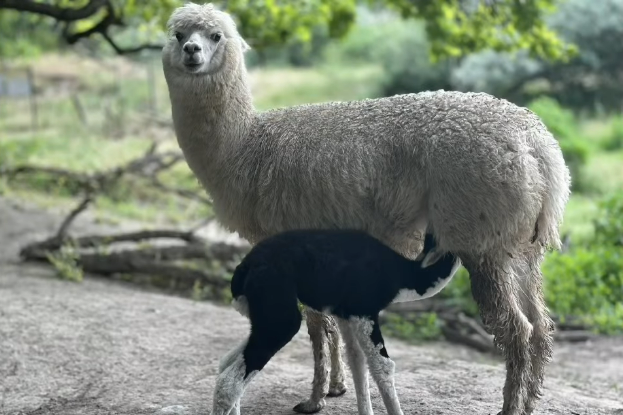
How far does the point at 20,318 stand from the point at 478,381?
3.85 meters

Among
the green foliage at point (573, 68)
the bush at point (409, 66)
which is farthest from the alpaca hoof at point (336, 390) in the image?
the bush at point (409, 66)

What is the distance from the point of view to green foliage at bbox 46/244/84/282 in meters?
8.79

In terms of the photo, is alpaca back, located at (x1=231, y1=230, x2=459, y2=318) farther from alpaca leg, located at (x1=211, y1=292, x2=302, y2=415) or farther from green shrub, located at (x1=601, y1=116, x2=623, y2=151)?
green shrub, located at (x1=601, y1=116, x2=623, y2=151)

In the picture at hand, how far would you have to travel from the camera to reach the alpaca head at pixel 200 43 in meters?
4.54

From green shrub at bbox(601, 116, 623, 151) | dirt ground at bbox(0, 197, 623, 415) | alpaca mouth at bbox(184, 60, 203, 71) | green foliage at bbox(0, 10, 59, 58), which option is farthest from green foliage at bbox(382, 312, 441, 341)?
green shrub at bbox(601, 116, 623, 151)

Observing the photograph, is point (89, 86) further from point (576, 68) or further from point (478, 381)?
point (478, 381)

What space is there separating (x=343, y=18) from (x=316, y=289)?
7202 millimetres

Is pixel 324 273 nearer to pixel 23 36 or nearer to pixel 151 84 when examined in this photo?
pixel 23 36

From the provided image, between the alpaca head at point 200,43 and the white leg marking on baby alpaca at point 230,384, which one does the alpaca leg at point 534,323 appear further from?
the alpaca head at point 200,43

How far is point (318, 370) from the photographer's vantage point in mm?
5133

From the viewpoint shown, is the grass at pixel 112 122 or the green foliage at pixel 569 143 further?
the green foliage at pixel 569 143

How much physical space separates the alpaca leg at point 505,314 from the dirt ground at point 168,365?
0.66m

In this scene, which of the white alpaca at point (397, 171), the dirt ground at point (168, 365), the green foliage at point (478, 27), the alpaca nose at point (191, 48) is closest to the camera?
the white alpaca at point (397, 171)

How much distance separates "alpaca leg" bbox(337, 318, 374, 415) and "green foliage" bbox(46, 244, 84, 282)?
17.0 ft
